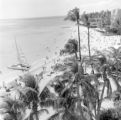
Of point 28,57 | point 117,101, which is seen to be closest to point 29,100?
point 117,101

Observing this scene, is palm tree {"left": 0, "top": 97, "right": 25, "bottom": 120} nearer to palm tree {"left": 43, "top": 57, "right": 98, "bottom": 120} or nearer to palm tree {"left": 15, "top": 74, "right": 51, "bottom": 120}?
palm tree {"left": 15, "top": 74, "right": 51, "bottom": 120}

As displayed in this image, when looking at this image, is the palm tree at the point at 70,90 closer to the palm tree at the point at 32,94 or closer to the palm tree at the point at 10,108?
the palm tree at the point at 32,94

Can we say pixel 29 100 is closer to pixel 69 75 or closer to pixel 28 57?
pixel 69 75

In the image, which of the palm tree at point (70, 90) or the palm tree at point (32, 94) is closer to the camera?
the palm tree at point (32, 94)

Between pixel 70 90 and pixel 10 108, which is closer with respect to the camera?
pixel 10 108

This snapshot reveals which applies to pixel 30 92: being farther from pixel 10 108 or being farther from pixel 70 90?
pixel 70 90

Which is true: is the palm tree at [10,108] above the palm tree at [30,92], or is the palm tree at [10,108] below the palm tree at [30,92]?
below

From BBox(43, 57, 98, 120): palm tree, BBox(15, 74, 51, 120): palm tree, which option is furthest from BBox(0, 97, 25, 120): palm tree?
Answer: BBox(43, 57, 98, 120): palm tree

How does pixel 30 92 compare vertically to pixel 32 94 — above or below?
above

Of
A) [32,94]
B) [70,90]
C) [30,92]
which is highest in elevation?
[30,92]

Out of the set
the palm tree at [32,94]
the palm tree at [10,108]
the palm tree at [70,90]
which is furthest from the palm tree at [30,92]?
the palm tree at [70,90]

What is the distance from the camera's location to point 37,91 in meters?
10.2

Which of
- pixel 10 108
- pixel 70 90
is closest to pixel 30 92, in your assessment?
pixel 10 108

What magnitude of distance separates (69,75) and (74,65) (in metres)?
0.70
